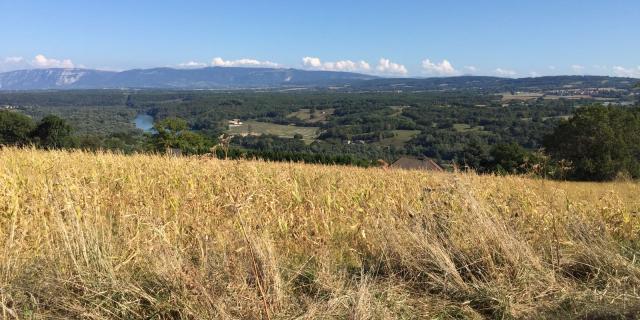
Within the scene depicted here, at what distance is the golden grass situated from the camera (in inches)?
101

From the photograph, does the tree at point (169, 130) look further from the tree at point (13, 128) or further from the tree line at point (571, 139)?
the tree at point (13, 128)

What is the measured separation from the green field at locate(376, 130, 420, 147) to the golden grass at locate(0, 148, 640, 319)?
8169 centimetres

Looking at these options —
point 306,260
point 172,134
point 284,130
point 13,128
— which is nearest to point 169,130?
point 172,134

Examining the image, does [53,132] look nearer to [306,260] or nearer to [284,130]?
[306,260]

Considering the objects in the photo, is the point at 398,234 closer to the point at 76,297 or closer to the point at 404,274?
the point at 404,274

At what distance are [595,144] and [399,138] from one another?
50.5 m

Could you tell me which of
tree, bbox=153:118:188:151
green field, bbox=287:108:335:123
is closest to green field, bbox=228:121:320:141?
green field, bbox=287:108:335:123

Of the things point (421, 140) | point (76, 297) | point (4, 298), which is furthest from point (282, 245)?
point (421, 140)

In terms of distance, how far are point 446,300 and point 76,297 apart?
2.41 meters

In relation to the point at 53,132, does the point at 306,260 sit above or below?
above

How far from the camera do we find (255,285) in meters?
2.71

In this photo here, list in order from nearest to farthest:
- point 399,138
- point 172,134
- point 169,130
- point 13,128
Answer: point 172,134
point 13,128
point 169,130
point 399,138

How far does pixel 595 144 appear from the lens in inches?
1762

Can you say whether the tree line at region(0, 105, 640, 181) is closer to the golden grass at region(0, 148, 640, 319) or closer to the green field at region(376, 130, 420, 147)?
the golden grass at region(0, 148, 640, 319)
